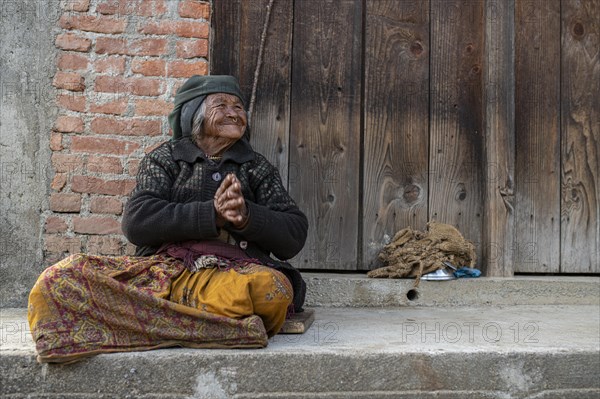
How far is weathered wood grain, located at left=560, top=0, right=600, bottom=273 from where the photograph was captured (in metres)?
3.76

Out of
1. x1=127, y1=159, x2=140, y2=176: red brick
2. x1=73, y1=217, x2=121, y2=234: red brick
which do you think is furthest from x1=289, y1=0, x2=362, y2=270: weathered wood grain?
x1=73, y1=217, x2=121, y2=234: red brick

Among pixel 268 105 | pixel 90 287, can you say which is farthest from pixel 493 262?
pixel 90 287

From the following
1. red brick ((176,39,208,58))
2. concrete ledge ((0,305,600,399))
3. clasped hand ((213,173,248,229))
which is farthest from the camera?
red brick ((176,39,208,58))

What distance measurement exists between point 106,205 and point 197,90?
0.74m

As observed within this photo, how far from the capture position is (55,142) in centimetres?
309

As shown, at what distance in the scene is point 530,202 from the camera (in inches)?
147

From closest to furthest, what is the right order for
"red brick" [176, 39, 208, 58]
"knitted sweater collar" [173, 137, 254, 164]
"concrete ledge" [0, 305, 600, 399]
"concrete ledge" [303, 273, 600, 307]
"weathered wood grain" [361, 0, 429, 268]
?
"concrete ledge" [0, 305, 600, 399], "knitted sweater collar" [173, 137, 254, 164], "red brick" [176, 39, 208, 58], "concrete ledge" [303, 273, 600, 307], "weathered wood grain" [361, 0, 429, 268]

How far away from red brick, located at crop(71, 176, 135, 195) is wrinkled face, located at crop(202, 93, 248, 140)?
561 millimetres

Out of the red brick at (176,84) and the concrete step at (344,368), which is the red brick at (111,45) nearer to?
the red brick at (176,84)

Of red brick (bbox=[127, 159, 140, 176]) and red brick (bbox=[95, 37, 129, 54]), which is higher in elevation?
red brick (bbox=[95, 37, 129, 54])

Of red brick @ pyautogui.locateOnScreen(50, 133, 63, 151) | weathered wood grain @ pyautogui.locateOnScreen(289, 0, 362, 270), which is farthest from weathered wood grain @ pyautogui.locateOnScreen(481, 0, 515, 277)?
red brick @ pyautogui.locateOnScreen(50, 133, 63, 151)

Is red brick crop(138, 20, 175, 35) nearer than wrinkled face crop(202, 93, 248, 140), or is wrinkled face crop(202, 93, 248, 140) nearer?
wrinkled face crop(202, 93, 248, 140)

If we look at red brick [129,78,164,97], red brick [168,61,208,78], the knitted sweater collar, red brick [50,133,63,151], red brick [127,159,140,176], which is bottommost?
red brick [127,159,140,176]

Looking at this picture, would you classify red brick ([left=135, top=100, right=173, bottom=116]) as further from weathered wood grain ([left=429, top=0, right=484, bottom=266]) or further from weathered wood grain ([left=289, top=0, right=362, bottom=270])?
weathered wood grain ([left=429, top=0, right=484, bottom=266])
